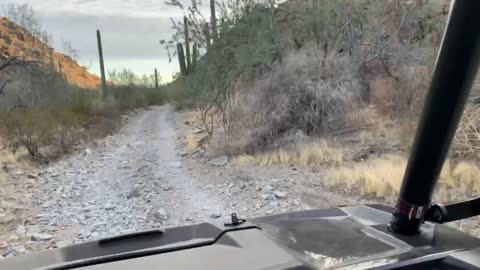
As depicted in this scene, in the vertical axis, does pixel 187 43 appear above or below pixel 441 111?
above

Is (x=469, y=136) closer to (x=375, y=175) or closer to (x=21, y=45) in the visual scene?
(x=375, y=175)

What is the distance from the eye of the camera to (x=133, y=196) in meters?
4.85

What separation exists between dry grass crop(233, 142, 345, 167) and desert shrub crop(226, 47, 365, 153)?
0.41 meters

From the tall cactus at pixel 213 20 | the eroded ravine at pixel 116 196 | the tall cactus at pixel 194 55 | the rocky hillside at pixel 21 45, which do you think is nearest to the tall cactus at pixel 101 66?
the rocky hillside at pixel 21 45

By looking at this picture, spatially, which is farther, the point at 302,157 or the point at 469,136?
the point at 302,157

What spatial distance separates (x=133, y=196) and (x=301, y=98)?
8.71 ft

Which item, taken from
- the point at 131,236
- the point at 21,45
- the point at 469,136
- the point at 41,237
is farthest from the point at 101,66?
the point at 131,236

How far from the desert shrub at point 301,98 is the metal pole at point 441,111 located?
202 inches

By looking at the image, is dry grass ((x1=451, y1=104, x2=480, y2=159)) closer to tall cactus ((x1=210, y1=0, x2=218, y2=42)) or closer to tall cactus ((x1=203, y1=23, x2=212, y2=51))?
tall cactus ((x1=210, y1=0, x2=218, y2=42))

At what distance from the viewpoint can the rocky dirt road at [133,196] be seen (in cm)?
389

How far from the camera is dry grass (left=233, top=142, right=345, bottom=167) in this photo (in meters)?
5.53

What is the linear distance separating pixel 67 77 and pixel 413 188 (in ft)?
50.5

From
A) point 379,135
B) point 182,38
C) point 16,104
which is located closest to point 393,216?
point 379,135

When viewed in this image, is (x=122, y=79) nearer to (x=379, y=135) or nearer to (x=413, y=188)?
(x=379, y=135)
